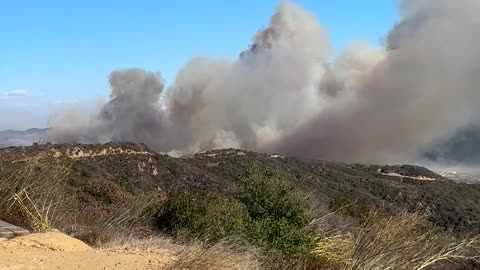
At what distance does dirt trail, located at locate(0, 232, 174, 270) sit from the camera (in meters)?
9.56

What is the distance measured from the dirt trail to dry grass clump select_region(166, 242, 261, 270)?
0.42 m

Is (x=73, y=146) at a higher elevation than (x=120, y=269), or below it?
higher

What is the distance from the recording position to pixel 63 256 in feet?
33.1

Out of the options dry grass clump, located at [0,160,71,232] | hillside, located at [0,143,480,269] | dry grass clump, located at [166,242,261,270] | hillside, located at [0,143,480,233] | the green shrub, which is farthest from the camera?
hillside, located at [0,143,480,233]

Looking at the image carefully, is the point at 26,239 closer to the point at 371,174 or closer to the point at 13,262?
the point at 13,262

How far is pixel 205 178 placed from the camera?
167 ft

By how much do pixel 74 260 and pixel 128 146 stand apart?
53181mm

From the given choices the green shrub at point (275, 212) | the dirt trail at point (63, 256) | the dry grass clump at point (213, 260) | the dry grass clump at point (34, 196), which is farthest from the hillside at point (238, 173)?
the dry grass clump at point (213, 260)

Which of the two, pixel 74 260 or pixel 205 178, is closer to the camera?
Result: pixel 74 260

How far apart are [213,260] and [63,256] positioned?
8.24 feet

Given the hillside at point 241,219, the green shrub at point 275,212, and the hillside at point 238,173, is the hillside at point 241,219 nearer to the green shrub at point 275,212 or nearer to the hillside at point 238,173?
the green shrub at point 275,212

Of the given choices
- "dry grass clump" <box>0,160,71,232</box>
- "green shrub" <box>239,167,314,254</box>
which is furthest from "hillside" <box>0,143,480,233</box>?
"green shrub" <box>239,167,314,254</box>

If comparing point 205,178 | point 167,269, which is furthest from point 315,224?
point 205,178

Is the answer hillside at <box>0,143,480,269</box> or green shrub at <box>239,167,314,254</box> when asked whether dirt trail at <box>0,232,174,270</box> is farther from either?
green shrub at <box>239,167,314,254</box>
